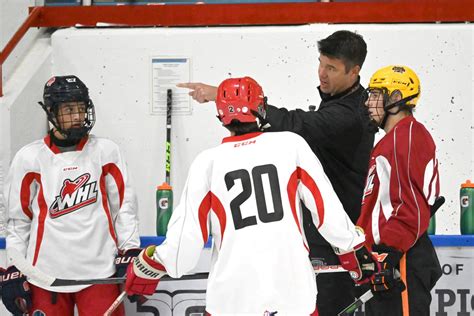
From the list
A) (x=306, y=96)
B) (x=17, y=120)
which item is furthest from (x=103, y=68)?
(x=306, y=96)

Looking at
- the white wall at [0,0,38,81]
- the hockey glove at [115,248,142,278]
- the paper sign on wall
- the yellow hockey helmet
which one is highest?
the white wall at [0,0,38,81]

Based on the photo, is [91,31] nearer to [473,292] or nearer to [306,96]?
[306,96]

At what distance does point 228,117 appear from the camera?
126 inches

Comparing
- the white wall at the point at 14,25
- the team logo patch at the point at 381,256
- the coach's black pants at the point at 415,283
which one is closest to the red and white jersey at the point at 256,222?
the team logo patch at the point at 381,256

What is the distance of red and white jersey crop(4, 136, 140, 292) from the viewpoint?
396 centimetres

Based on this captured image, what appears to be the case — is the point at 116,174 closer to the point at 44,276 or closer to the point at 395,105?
the point at 44,276

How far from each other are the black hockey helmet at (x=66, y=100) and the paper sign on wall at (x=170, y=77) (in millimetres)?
1374

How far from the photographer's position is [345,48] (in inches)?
156

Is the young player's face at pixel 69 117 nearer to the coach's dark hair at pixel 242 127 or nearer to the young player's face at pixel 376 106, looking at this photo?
the coach's dark hair at pixel 242 127

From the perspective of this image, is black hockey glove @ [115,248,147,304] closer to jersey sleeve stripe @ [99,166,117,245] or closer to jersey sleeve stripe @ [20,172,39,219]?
Answer: jersey sleeve stripe @ [99,166,117,245]

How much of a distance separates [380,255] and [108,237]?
1217mm

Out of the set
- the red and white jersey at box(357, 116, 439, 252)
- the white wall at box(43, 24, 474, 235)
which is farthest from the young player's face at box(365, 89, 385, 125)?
the white wall at box(43, 24, 474, 235)

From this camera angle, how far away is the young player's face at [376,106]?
11.9 ft

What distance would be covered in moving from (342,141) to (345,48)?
1.32ft
